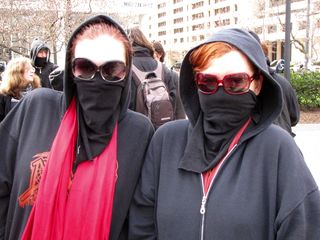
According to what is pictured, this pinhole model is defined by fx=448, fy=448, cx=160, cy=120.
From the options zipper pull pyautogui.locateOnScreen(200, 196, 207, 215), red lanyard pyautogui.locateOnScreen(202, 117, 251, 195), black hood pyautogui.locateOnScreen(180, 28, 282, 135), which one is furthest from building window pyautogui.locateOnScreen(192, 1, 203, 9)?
zipper pull pyautogui.locateOnScreen(200, 196, 207, 215)

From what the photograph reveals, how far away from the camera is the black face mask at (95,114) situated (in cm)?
209

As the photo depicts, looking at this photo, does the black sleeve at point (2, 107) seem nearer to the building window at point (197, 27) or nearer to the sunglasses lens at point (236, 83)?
the sunglasses lens at point (236, 83)

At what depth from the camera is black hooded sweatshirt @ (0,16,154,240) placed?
2100mm

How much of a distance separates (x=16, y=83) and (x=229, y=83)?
13.6ft

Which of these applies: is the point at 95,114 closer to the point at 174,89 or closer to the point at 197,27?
the point at 174,89

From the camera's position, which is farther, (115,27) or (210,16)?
(210,16)

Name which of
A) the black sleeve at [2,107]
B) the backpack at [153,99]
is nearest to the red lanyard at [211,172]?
the backpack at [153,99]

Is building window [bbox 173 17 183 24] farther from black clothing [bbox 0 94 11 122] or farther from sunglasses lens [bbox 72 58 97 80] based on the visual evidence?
sunglasses lens [bbox 72 58 97 80]

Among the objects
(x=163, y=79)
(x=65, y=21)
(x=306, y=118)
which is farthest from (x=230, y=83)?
(x=65, y=21)

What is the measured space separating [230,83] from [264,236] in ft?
2.15

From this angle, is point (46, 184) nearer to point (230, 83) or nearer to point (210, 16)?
point (230, 83)

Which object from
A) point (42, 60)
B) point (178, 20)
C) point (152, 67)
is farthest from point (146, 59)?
point (178, 20)

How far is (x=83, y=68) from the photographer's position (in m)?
2.09

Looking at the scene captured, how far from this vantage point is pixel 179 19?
106 metres
